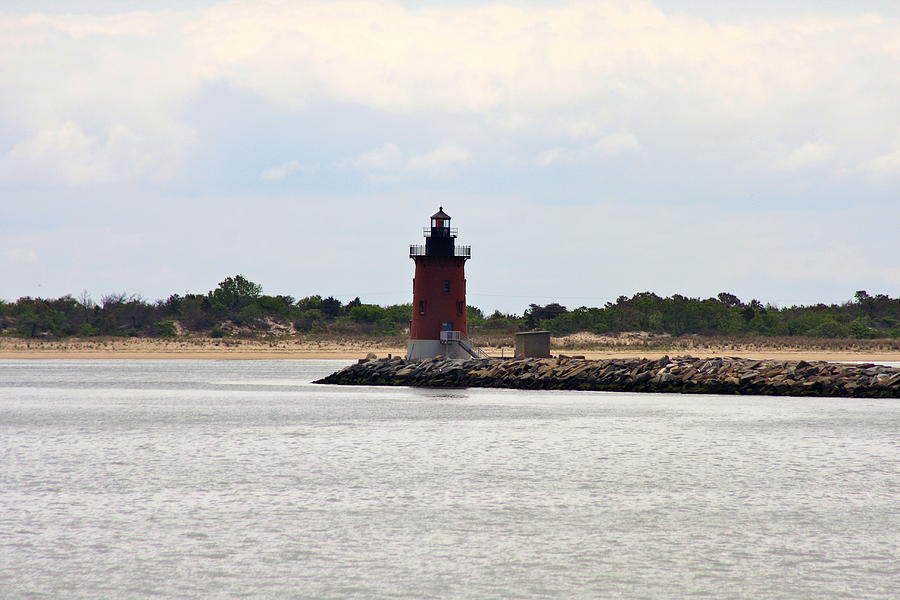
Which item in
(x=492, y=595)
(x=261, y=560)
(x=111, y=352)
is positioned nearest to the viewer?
(x=492, y=595)

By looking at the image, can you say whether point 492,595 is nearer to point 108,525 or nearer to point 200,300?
point 108,525

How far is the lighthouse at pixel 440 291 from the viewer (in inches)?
2085

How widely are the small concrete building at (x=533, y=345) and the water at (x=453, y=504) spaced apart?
15.2 metres

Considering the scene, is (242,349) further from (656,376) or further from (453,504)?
(453,504)

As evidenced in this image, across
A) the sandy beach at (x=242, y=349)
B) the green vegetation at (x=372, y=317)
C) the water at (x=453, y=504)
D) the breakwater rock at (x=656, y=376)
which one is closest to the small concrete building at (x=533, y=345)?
the breakwater rock at (x=656, y=376)

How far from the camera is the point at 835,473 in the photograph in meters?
24.9

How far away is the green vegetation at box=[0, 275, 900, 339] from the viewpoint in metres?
103

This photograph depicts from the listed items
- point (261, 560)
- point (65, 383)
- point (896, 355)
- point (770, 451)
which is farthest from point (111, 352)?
point (261, 560)

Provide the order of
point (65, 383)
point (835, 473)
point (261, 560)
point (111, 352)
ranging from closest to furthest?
point (261, 560) → point (835, 473) → point (65, 383) → point (111, 352)

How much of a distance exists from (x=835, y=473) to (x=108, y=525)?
15.8 meters

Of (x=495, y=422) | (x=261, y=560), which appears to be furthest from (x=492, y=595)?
(x=495, y=422)

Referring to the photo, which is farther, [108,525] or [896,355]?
[896,355]

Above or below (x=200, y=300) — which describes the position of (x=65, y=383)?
below

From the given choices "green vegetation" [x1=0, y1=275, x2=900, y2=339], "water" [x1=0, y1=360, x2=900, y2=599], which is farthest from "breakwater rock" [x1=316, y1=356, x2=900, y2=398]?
"green vegetation" [x1=0, y1=275, x2=900, y2=339]
